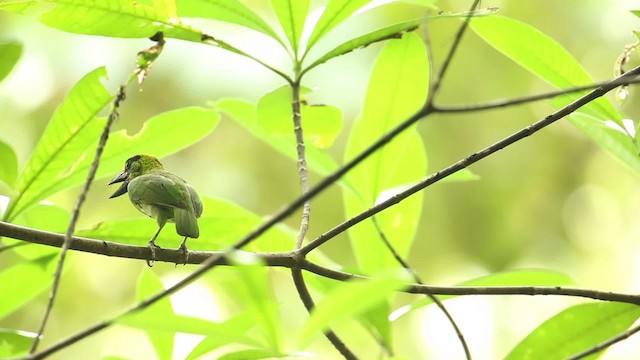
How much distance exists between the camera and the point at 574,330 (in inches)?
37.4

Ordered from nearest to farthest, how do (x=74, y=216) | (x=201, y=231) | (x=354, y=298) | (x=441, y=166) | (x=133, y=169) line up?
(x=354, y=298) → (x=74, y=216) → (x=201, y=231) → (x=133, y=169) → (x=441, y=166)

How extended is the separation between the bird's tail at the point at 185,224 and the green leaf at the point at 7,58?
0.88 ft

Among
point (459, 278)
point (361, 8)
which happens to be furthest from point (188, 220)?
point (459, 278)

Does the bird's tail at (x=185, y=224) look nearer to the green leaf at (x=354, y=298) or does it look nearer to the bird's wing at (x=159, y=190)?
the bird's wing at (x=159, y=190)

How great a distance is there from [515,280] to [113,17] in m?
0.61

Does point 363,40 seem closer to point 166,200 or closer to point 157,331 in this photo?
point 166,200

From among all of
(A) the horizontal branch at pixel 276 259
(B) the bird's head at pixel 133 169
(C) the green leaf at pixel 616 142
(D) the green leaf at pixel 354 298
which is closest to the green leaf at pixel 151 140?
(B) the bird's head at pixel 133 169

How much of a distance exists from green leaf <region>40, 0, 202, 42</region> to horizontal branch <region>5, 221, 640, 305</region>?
0.26m

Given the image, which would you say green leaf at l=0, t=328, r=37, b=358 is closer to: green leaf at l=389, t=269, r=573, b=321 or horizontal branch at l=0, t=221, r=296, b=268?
horizontal branch at l=0, t=221, r=296, b=268

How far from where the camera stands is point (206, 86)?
106 inches

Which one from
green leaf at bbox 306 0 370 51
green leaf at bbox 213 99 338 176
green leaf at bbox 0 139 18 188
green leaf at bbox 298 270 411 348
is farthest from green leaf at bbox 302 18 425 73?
green leaf at bbox 298 270 411 348

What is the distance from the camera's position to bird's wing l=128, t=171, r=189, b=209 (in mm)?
962

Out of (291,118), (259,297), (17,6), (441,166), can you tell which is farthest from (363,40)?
(441,166)

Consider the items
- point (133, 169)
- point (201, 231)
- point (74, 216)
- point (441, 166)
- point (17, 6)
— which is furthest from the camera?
point (441, 166)
